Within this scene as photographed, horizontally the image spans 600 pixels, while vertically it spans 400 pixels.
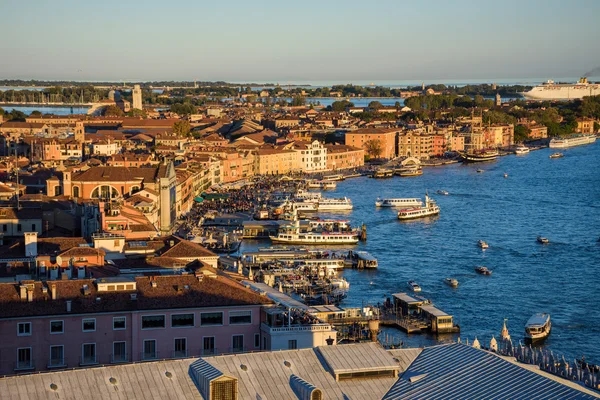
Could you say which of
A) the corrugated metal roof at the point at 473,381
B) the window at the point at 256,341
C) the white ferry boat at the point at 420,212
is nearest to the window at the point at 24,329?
the window at the point at 256,341

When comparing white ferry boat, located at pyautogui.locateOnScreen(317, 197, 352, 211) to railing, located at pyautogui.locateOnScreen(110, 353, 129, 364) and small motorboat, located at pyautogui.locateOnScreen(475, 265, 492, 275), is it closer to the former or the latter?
small motorboat, located at pyautogui.locateOnScreen(475, 265, 492, 275)

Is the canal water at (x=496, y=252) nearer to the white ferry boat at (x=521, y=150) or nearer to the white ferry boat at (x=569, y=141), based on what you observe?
the white ferry boat at (x=521, y=150)

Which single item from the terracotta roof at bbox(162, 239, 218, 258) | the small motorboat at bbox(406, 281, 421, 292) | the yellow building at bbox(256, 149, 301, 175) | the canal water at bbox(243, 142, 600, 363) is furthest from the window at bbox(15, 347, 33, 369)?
the yellow building at bbox(256, 149, 301, 175)

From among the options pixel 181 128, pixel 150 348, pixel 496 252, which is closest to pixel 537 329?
pixel 150 348

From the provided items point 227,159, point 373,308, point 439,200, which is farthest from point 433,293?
point 227,159

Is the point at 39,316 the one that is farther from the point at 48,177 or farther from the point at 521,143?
the point at 521,143

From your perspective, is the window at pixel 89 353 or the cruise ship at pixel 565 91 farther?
the cruise ship at pixel 565 91
